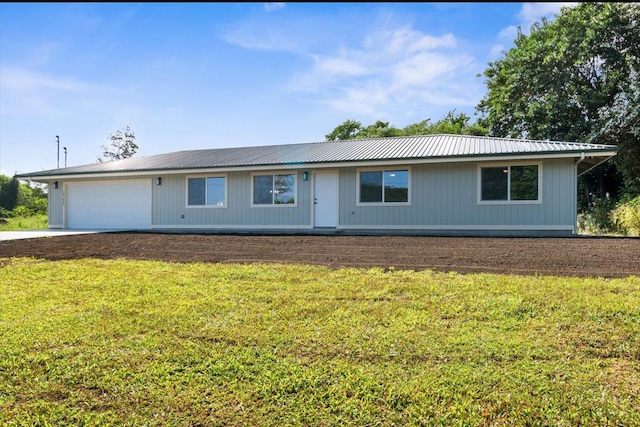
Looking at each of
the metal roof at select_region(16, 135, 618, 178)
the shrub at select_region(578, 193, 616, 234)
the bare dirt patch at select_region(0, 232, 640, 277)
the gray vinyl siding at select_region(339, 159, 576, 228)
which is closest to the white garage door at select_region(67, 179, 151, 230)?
the metal roof at select_region(16, 135, 618, 178)

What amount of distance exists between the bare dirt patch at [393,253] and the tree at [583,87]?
1146 cm

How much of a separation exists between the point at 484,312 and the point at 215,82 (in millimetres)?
8617

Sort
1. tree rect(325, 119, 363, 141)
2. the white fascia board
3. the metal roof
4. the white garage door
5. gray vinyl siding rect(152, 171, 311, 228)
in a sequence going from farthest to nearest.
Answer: tree rect(325, 119, 363, 141) < the white garage door < gray vinyl siding rect(152, 171, 311, 228) < the metal roof < the white fascia board

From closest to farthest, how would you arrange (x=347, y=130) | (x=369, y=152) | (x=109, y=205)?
(x=369, y=152) < (x=109, y=205) < (x=347, y=130)

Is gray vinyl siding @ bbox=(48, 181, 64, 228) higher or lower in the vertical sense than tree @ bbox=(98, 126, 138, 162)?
lower

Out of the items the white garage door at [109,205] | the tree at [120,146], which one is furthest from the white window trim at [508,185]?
the tree at [120,146]

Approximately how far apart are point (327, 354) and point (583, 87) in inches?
790

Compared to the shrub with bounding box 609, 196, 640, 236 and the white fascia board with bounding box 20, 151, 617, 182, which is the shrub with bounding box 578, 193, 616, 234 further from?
the white fascia board with bounding box 20, 151, 617, 182

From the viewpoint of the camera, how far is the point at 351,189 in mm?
11680

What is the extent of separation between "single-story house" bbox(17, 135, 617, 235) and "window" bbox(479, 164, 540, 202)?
0.02m

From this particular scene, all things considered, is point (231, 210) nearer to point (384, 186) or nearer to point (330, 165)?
point (330, 165)

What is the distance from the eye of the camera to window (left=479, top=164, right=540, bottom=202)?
10219 mm

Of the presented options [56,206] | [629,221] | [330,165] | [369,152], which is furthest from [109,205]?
[629,221]

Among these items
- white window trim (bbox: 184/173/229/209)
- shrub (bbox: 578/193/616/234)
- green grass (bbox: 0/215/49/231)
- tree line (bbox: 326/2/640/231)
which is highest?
tree line (bbox: 326/2/640/231)
